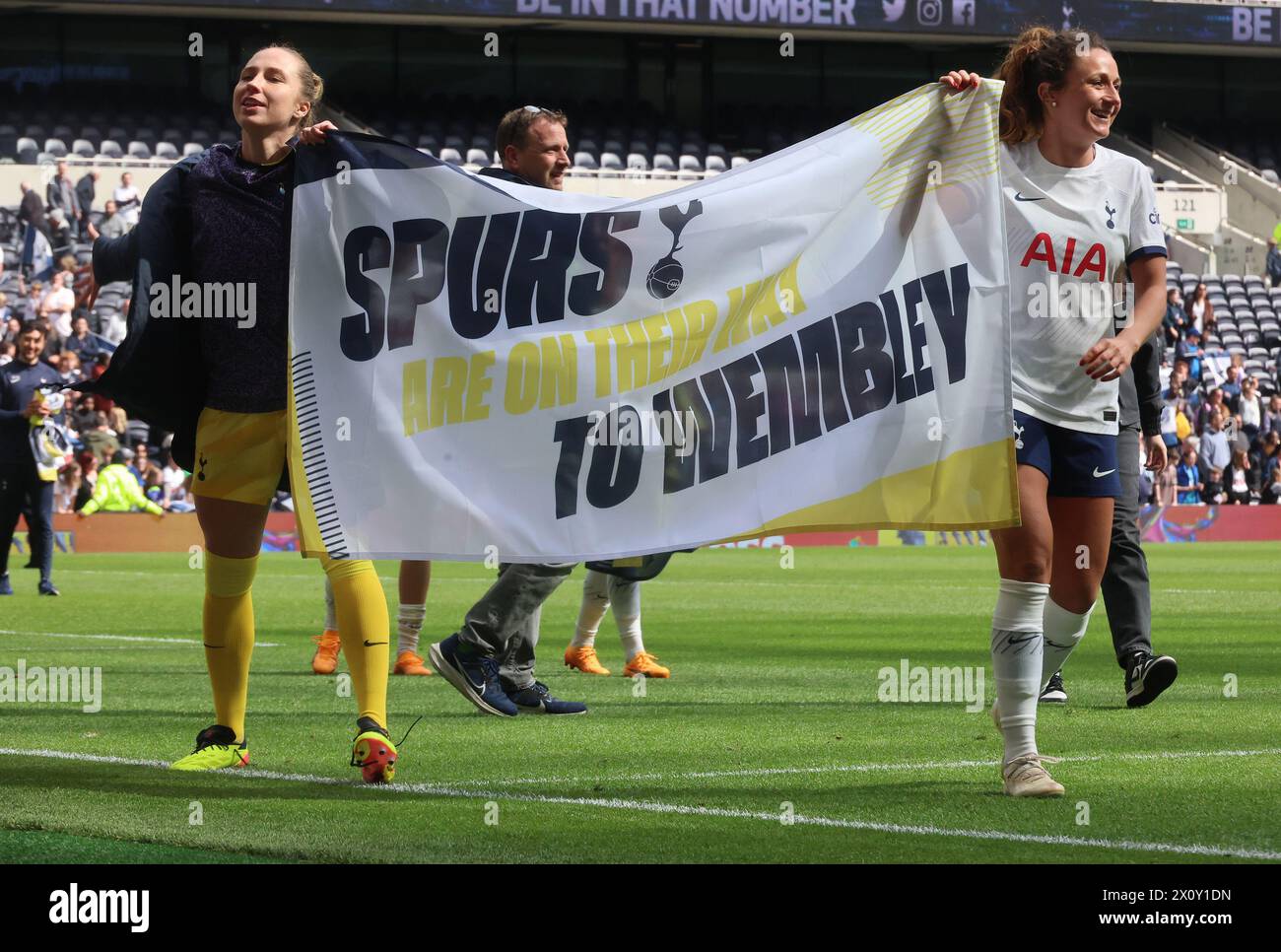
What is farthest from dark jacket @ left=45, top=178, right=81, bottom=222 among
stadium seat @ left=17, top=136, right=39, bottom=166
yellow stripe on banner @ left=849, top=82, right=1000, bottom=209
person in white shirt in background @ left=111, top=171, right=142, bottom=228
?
yellow stripe on banner @ left=849, top=82, right=1000, bottom=209

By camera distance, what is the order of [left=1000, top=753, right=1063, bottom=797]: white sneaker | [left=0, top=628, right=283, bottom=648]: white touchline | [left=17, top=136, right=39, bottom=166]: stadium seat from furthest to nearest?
1. [left=17, top=136, right=39, bottom=166]: stadium seat
2. [left=0, top=628, right=283, bottom=648]: white touchline
3. [left=1000, top=753, right=1063, bottom=797]: white sneaker

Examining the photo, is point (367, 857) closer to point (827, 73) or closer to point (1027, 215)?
point (1027, 215)

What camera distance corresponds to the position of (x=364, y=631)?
595cm

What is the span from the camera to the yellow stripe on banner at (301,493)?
592 cm

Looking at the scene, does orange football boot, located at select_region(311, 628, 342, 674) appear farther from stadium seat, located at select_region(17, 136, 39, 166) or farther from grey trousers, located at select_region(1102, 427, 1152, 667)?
stadium seat, located at select_region(17, 136, 39, 166)

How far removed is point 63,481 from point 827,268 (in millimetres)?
21437

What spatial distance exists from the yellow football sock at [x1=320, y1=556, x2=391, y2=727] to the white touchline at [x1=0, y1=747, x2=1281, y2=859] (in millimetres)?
258

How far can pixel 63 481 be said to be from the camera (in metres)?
26.0

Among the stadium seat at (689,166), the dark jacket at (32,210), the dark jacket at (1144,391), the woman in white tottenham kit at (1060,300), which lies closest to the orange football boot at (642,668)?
the dark jacket at (1144,391)

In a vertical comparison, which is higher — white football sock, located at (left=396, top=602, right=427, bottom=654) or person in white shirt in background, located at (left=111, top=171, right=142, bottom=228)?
white football sock, located at (left=396, top=602, right=427, bottom=654)

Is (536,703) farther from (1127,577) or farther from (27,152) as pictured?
(27,152)

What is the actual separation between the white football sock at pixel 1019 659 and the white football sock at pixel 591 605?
3.96m

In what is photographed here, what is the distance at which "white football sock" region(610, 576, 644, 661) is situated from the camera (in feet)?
31.4

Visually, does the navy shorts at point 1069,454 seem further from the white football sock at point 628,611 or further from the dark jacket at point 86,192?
the dark jacket at point 86,192
